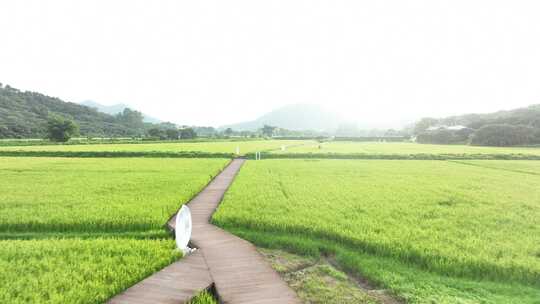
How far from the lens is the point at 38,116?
98.4m

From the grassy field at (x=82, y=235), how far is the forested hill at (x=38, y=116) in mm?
83535

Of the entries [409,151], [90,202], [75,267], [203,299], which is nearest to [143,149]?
[90,202]

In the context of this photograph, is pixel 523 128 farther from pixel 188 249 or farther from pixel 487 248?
pixel 188 249

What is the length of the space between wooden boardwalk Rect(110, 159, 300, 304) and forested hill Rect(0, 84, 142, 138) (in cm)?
9318

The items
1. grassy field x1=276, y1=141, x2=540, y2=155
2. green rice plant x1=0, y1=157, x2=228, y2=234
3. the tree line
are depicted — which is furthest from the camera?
the tree line

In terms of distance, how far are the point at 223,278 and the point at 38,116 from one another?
120 m

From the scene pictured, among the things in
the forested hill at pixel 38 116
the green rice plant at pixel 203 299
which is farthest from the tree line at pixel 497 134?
the forested hill at pixel 38 116

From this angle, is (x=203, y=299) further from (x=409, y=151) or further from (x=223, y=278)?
(x=409, y=151)

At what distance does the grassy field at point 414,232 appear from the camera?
5.96 m

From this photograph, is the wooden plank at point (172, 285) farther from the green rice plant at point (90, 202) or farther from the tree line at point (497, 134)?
the tree line at point (497, 134)

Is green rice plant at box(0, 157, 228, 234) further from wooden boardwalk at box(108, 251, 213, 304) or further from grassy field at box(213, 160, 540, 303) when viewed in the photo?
wooden boardwalk at box(108, 251, 213, 304)

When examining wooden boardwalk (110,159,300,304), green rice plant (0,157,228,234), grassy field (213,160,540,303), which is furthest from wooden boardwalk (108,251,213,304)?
green rice plant (0,157,228,234)

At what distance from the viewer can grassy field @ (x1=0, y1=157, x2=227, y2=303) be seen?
5.20 meters

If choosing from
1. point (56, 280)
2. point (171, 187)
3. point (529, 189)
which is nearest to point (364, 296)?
point (56, 280)
